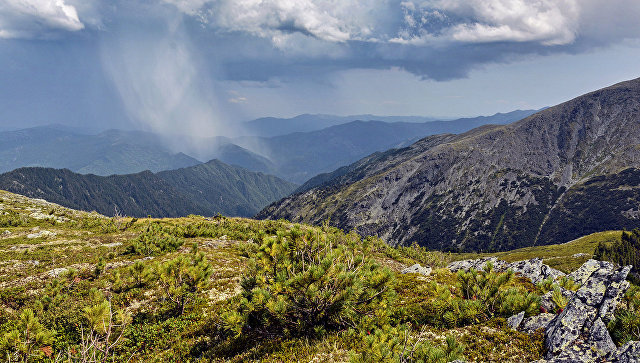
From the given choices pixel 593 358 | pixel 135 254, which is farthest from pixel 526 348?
pixel 135 254

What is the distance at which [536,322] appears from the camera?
40.1ft

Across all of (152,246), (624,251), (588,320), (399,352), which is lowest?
(624,251)

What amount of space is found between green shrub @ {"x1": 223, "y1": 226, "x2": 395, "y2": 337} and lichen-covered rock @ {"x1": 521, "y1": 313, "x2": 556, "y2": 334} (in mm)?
5716

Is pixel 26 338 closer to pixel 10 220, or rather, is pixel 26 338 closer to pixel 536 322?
pixel 536 322

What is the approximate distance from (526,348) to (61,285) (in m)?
31.3

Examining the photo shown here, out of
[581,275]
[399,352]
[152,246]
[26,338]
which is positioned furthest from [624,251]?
[26,338]

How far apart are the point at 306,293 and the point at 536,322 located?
33.3ft

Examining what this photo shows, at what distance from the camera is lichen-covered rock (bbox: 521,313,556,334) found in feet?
39.0

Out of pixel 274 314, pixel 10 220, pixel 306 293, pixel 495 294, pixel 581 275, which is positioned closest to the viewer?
pixel 306 293

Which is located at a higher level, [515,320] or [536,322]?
[536,322]

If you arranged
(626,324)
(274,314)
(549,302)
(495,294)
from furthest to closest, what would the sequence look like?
(495,294) → (549,302) → (274,314) → (626,324)

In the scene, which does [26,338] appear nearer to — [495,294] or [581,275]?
[495,294]

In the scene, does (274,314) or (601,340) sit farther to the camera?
(274,314)

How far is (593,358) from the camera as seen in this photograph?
897 cm
